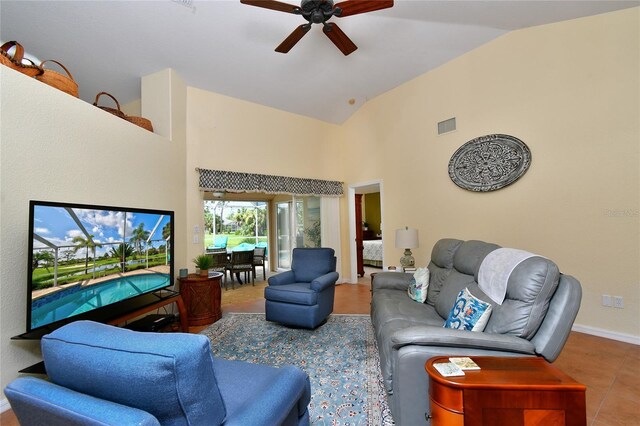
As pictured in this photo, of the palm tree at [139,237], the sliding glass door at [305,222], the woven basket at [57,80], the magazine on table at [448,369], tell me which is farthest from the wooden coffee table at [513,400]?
the sliding glass door at [305,222]

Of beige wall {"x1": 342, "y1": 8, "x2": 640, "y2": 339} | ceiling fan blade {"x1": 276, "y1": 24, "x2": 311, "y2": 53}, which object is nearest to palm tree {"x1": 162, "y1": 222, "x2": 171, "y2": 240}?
ceiling fan blade {"x1": 276, "y1": 24, "x2": 311, "y2": 53}

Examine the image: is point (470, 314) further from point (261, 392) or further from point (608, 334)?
point (608, 334)

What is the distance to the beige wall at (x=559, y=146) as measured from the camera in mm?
2777

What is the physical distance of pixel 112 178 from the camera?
2.80 m

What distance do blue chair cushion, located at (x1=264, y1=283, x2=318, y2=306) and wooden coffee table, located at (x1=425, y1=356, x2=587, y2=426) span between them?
206 centimetres

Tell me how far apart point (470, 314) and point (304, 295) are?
71.3 inches

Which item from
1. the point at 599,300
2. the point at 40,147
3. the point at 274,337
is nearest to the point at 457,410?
the point at 274,337

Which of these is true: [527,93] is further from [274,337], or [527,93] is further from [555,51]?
[274,337]

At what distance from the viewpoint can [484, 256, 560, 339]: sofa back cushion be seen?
1.52 metres

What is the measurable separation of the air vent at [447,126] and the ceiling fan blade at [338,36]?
77.4 inches

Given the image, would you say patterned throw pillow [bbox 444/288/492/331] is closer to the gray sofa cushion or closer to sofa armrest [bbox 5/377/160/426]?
the gray sofa cushion

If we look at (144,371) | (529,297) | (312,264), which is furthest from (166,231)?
(529,297)

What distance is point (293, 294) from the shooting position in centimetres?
322

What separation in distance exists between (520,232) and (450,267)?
1.38m
